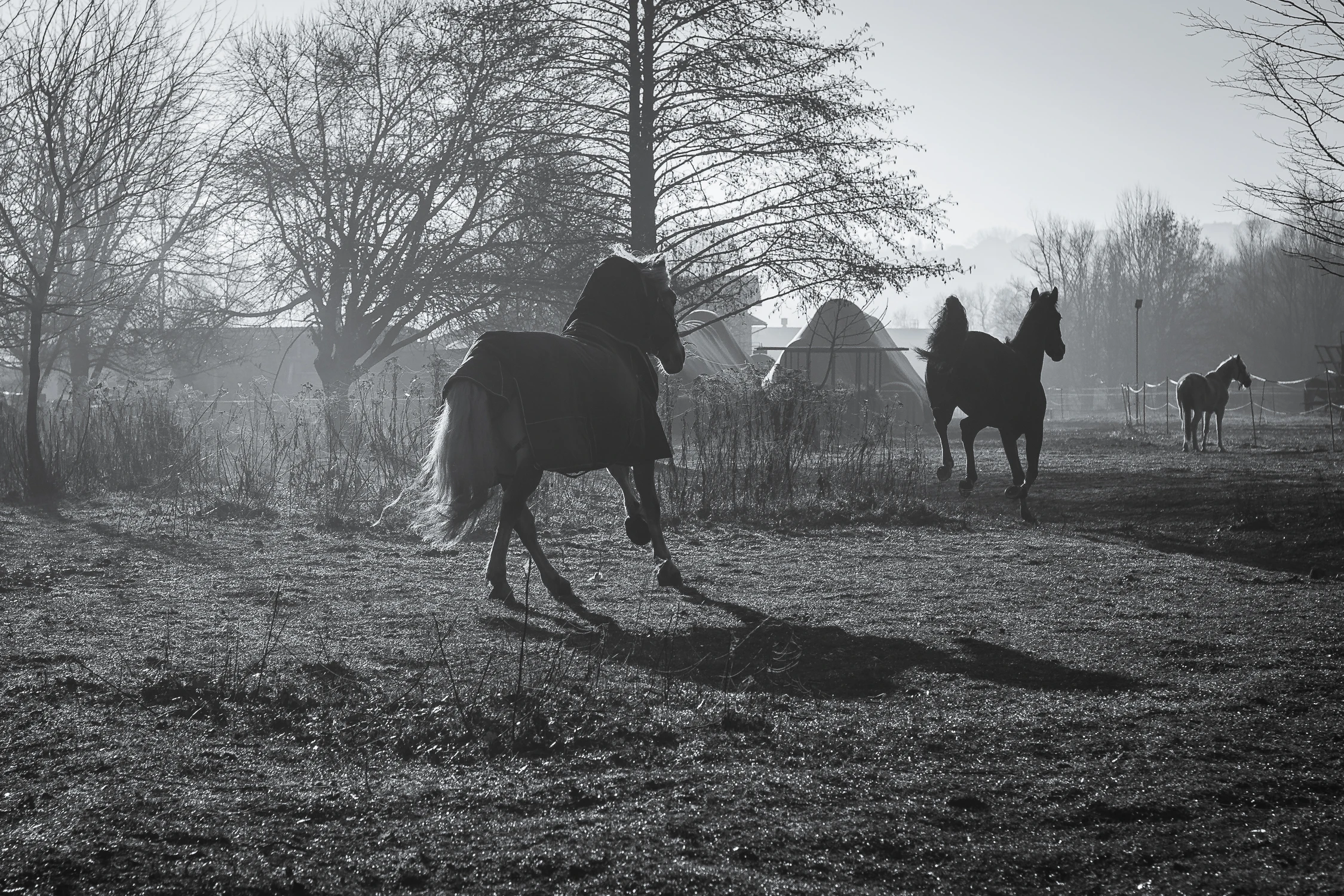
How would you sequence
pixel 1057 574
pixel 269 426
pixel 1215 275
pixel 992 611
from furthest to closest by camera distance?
pixel 1215 275 → pixel 269 426 → pixel 1057 574 → pixel 992 611

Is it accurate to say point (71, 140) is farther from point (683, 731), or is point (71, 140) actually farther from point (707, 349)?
point (707, 349)

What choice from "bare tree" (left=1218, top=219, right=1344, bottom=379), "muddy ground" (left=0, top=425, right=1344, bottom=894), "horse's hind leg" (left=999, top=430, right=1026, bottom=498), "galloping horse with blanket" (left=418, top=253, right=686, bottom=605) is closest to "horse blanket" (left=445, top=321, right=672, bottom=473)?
"galloping horse with blanket" (left=418, top=253, right=686, bottom=605)

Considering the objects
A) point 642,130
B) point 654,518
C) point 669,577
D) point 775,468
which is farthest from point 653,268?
point 642,130

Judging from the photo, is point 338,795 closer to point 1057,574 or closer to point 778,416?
point 1057,574

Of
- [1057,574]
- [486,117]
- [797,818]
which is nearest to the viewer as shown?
[797,818]

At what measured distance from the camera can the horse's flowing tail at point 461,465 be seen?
5.15m

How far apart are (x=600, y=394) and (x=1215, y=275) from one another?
79.2 metres

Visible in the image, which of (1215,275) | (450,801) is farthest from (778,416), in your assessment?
(1215,275)

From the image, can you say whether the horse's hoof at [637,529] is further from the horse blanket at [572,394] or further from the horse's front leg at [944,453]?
the horse's front leg at [944,453]

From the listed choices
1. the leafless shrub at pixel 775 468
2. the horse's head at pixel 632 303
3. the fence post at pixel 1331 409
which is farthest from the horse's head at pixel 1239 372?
the horse's head at pixel 632 303

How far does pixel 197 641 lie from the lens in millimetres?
4637

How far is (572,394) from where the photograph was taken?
5512 millimetres

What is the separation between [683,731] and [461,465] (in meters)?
2.28

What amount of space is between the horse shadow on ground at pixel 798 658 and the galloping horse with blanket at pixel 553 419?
0.56m
